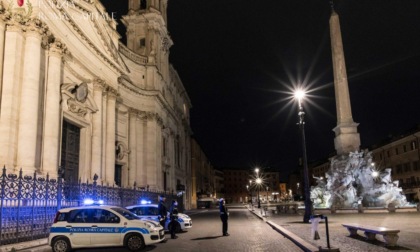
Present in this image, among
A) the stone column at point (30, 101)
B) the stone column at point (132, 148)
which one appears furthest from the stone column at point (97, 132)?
the stone column at point (132, 148)

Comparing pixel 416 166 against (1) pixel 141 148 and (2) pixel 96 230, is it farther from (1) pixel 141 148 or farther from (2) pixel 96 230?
(2) pixel 96 230

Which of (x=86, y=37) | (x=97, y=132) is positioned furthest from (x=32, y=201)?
(x=86, y=37)

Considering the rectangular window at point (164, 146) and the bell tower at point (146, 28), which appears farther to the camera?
the rectangular window at point (164, 146)

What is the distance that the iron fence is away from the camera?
12.3 meters

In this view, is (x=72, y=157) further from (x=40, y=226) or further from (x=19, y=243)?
(x=19, y=243)

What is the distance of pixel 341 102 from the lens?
3259 centimetres

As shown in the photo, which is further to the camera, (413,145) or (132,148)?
(413,145)

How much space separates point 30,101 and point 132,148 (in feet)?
62.4

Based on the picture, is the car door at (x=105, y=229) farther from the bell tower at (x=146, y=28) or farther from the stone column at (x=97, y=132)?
the bell tower at (x=146, y=28)

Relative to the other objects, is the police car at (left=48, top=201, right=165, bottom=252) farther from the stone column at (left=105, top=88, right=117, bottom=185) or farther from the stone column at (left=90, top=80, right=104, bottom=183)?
the stone column at (left=105, top=88, right=117, bottom=185)

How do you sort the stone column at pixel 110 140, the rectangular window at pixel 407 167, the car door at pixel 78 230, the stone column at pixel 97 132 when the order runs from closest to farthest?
the car door at pixel 78 230 → the stone column at pixel 97 132 → the stone column at pixel 110 140 → the rectangular window at pixel 407 167

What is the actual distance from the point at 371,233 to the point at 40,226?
1148 centimetres

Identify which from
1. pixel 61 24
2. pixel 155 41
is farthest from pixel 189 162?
pixel 61 24

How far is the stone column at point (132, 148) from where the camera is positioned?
35.9 m
